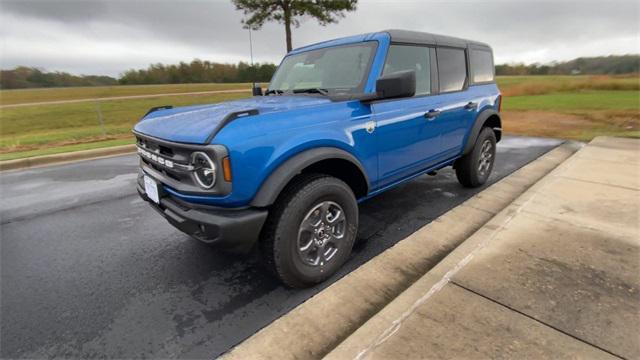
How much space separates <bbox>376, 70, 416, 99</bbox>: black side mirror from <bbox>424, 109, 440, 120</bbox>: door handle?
787mm

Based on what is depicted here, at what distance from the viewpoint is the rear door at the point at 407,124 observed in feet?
9.37

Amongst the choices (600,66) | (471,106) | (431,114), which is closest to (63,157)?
(431,114)

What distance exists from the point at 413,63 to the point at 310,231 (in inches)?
78.9

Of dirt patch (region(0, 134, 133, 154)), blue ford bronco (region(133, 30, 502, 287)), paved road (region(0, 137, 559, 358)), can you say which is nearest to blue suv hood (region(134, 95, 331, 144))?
blue ford bronco (region(133, 30, 502, 287))

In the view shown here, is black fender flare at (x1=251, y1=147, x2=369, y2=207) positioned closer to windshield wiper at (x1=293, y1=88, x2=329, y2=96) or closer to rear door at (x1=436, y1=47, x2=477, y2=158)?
windshield wiper at (x1=293, y1=88, x2=329, y2=96)

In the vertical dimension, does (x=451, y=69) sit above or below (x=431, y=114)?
above

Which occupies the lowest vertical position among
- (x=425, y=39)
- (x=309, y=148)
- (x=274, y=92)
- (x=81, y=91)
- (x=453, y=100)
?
(x=309, y=148)

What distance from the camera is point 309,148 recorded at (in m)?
2.30

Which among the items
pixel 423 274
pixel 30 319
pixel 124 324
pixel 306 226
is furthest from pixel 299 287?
pixel 30 319

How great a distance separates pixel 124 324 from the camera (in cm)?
216

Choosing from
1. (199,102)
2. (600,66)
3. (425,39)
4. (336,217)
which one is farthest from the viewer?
(600,66)

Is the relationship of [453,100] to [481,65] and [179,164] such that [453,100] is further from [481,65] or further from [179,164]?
[179,164]

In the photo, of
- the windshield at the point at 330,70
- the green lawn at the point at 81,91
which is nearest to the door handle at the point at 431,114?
the windshield at the point at 330,70

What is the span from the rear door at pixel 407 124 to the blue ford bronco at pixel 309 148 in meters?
0.01
